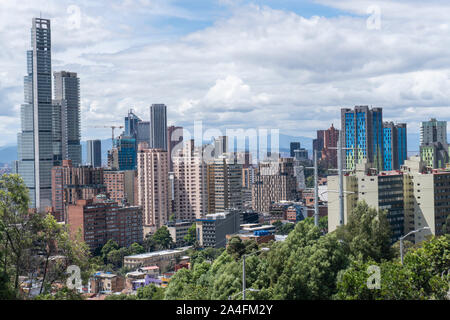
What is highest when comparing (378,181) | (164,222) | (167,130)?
(167,130)

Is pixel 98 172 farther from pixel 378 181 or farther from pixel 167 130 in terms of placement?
pixel 378 181

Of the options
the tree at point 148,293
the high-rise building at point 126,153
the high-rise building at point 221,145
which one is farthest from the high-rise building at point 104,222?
the high-rise building at point 126,153

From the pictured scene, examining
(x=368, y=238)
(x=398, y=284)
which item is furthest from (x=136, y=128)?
(x=398, y=284)

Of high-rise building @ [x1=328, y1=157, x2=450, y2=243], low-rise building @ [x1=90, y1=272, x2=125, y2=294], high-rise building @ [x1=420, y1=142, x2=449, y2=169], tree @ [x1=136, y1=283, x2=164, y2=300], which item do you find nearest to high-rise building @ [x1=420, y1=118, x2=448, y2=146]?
high-rise building @ [x1=420, y1=142, x2=449, y2=169]

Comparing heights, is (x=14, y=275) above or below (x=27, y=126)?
below

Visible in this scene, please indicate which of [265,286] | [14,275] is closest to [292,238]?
[265,286]

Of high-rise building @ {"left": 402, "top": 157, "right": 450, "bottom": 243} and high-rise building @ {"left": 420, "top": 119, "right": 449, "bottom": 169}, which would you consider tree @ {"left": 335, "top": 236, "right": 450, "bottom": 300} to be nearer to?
high-rise building @ {"left": 402, "top": 157, "right": 450, "bottom": 243}
